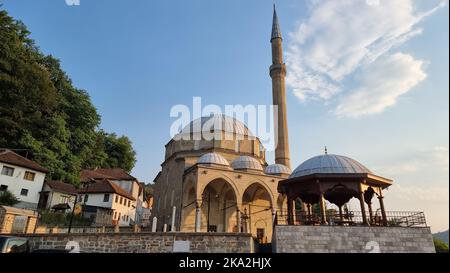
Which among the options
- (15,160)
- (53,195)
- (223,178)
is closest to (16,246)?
(223,178)

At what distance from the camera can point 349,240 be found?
11.8m

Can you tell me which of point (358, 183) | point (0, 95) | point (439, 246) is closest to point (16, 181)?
point (0, 95)

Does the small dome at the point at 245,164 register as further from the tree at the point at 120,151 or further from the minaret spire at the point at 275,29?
the tree at the point at 120,151

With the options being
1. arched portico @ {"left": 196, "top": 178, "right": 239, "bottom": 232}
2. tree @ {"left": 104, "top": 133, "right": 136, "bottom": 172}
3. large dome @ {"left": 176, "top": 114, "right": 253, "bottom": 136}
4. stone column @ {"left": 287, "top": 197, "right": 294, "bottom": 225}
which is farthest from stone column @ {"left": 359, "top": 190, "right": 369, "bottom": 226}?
tree @ {"left": 104, "top": 133, "right": 136, "bottom": 172}

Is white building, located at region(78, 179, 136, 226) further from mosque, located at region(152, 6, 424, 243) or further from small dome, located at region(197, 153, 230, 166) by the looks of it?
small dome, located at region(197, 153, 230, 166)

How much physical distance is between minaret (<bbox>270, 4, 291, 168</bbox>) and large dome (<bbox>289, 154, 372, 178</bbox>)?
13.3 metres

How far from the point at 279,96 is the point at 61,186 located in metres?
21.6

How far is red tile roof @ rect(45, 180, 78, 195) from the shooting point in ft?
81.6

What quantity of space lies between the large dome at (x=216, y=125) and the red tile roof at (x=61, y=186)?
36.1 ft

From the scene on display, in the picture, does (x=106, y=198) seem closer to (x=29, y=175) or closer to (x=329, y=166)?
(x=29, y=175)

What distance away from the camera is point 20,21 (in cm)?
3409
